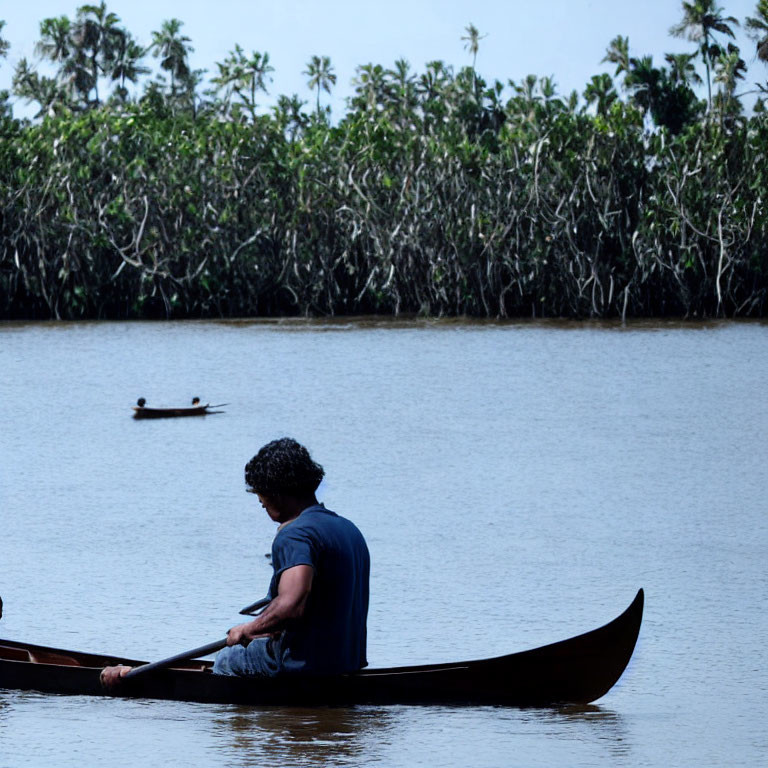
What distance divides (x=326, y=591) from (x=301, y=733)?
69cm

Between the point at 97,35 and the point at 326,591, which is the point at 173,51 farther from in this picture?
the point at 326,591

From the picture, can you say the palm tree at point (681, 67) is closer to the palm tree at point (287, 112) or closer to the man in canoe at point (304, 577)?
the palm tree at point (287, 112)

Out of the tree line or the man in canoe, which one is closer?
the man in canoe

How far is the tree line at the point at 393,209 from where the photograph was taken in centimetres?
4709

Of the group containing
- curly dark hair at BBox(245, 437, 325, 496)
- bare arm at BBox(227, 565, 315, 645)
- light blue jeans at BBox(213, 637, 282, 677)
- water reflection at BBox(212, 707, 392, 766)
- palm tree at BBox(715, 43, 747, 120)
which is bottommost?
water reflection at BBox(212, 707, 392, 766)

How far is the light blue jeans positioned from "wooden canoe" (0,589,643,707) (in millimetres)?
36

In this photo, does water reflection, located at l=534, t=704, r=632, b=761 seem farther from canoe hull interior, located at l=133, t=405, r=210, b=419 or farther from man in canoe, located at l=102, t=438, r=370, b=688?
canoe hull interior, located at l=133, t=405, r=210, b=419

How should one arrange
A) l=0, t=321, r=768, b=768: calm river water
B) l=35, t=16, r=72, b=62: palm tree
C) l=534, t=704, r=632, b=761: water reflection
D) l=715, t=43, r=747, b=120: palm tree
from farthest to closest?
l=35, t=16, r=72, b=62: palm tree → l=715, t=43, r=747, b=120: palm tree → l=0, t=321, r=768, b=768: calm river water → l=534, t=704, r=632, b=761: water reflection

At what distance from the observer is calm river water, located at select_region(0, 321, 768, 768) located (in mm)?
6633

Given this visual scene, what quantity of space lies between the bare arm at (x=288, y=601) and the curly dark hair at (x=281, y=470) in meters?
0.29

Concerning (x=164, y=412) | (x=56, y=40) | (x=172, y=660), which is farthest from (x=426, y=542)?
(x=56, y=40)

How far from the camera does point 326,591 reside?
20.2 ft

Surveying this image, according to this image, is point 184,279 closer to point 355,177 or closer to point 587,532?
point 355,177

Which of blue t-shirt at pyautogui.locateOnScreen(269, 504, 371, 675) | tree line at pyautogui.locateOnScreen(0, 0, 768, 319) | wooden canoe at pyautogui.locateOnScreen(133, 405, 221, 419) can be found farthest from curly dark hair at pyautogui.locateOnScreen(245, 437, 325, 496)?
tree line at pyautogui.locateOnScreen(0, 0, 768, 319)
